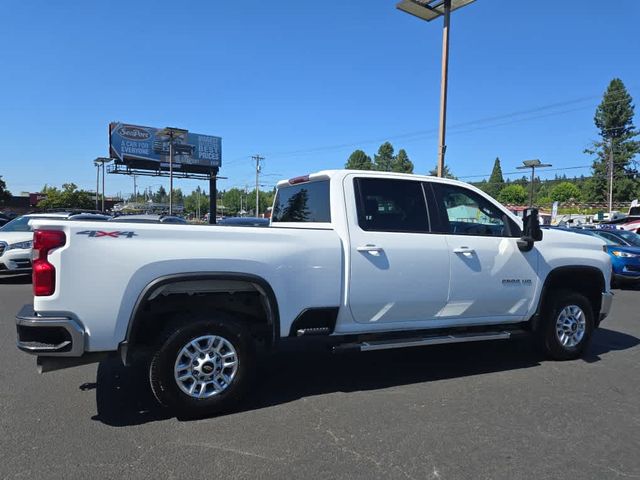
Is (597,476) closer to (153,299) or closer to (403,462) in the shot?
(403,462)

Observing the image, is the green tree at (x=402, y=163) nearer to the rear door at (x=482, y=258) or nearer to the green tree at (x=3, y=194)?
the green tree at (x=3, y=194)

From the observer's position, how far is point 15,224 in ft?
40.2

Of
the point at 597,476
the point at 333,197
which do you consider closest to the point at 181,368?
the point at 333,197

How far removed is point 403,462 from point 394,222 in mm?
2297

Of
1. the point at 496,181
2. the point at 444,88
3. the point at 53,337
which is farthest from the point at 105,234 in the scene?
the point at 496,181

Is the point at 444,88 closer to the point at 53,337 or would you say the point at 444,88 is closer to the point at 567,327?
the point at 567,327

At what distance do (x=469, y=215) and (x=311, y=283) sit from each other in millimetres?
2142

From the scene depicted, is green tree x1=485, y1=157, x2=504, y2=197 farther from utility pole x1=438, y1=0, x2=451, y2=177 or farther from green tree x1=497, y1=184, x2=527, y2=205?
utility pole x1=438, y1=0, x2=451, y2=177

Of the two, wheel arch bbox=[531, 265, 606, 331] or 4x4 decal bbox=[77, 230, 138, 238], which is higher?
4x4 decal bbox=[77, 230, 138, 238]

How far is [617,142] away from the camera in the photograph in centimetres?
6700

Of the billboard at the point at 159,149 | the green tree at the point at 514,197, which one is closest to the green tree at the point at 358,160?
the green tree at the point at 514,197

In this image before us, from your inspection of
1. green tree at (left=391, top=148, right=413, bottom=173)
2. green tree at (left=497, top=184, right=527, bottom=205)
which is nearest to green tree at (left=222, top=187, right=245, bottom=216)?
green tree at (left=391, top=148, right=413, bottom=173)

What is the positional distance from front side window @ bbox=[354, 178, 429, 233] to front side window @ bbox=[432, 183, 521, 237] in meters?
0.25

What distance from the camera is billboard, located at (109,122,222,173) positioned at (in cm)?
5625
